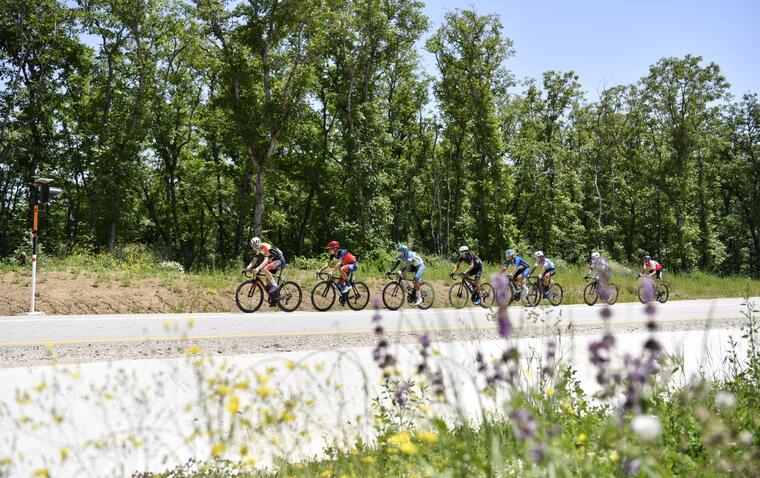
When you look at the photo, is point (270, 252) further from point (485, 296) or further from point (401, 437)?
point (401, 437)

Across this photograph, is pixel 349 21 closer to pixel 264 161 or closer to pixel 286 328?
pixel 264 161

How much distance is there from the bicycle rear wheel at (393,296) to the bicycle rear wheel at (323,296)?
1587 millimetres

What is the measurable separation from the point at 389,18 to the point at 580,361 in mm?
29933

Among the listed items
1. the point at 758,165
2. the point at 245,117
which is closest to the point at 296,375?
the point at 245,117

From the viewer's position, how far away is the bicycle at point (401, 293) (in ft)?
54.2

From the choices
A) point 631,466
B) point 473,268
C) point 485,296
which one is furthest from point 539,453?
point 485,296

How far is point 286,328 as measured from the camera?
10.9 m

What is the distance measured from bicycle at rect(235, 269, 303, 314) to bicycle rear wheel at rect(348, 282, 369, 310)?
1560 millimetres

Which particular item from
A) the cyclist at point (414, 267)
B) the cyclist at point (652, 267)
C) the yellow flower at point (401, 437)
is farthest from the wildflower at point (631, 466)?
the cyclist at point (652, 267)

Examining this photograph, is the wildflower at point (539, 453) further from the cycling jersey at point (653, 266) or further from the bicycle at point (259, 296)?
the cycling jersey at point (653, 266)

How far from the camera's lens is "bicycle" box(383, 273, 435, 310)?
16531 mm

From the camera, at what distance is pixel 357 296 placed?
1630 centimetres

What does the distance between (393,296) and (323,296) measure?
2086 millimetres

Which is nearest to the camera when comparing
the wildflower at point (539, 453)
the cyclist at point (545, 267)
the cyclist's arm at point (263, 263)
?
the wildflower at point (539, 453)
